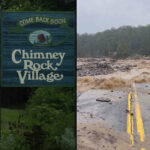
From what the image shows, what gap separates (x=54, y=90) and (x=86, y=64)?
194 cm

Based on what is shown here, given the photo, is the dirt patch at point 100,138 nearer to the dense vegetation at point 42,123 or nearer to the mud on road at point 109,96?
the mud on road at point 109,96

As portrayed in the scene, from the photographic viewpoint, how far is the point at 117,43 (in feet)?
23.0

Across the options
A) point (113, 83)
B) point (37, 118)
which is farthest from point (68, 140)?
point (113, 83)

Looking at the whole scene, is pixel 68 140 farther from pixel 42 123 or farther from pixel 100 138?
pixel 100 138

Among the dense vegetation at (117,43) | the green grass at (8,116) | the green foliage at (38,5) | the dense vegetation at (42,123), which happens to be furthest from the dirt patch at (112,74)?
the green grass at (8,116)

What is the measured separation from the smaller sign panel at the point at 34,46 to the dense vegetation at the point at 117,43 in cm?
171

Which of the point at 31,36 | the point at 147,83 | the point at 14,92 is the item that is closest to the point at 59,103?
the point at 14,92

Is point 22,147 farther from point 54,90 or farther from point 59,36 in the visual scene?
point 59,36

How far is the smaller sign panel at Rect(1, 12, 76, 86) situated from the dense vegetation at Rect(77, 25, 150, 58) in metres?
1.71

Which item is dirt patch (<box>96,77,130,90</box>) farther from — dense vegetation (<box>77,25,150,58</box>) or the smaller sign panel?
the smaller sign panel

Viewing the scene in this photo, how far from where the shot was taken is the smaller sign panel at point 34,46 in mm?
4910

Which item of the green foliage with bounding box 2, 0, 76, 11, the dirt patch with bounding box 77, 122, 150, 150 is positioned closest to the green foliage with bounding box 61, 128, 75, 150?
the dirt patch with bounding box 77, 122, 150, 150

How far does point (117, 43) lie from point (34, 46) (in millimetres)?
2516

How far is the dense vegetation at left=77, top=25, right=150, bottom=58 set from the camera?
6.75m
